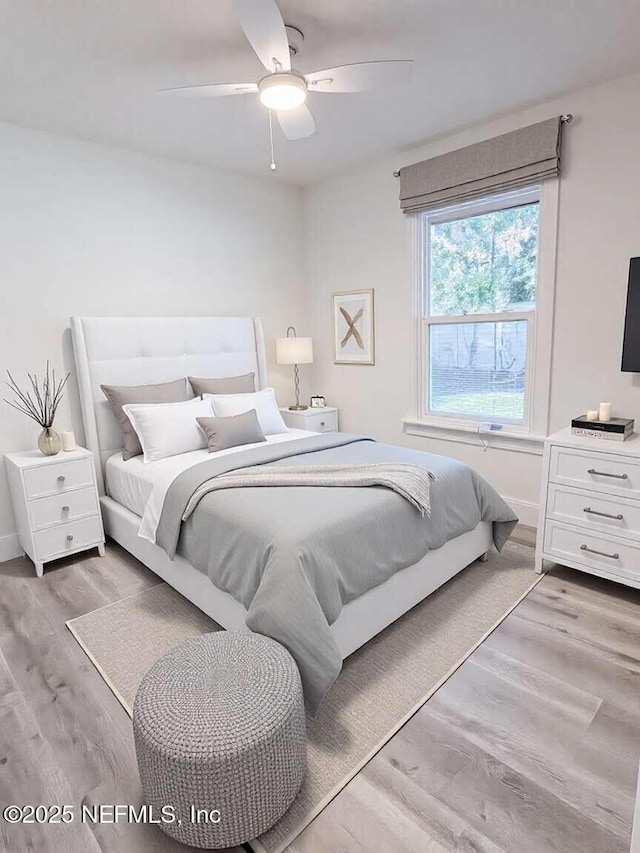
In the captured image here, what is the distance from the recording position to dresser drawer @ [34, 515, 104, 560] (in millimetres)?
2844

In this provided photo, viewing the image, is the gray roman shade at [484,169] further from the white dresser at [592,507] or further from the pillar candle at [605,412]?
the white dresser at [592,507]

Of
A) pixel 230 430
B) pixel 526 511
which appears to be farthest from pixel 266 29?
pixel 526 511

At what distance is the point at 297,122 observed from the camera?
241cm

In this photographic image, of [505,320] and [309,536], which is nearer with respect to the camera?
[309,536]

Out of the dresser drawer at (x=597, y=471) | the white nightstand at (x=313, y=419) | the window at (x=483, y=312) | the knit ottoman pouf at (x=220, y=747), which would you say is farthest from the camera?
the white nightstand at (x=313, y=419)

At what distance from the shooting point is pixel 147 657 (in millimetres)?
2117

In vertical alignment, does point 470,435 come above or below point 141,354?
below

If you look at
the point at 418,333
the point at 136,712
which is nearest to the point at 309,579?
the point at 136,712

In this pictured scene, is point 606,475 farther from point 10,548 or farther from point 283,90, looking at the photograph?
point 10,548

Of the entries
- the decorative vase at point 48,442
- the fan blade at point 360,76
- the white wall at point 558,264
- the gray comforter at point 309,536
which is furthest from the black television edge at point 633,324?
the decorative vase at point 48,442

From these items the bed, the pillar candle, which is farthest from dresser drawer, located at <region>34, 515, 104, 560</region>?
the pillar candle

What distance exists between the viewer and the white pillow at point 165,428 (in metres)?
2.99

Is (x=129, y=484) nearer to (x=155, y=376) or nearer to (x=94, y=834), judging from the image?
(x=155, y=376)

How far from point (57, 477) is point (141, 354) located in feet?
3.49
